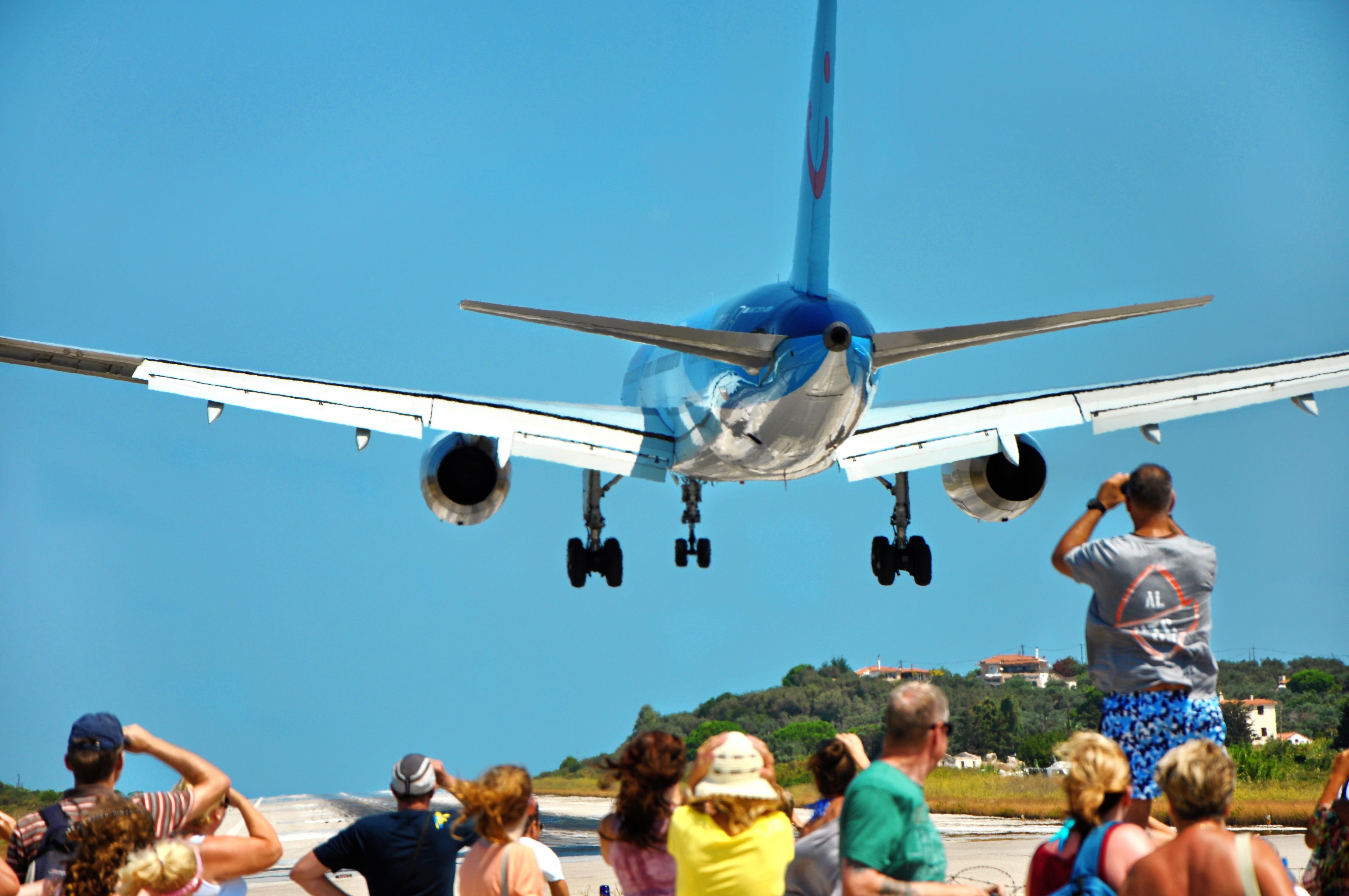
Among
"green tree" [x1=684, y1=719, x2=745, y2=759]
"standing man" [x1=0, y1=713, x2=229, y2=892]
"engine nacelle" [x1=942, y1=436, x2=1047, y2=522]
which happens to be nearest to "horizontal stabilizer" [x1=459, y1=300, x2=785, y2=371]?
"engine nacelle" [x1=942, y1=436, x2=1047, y2=522]

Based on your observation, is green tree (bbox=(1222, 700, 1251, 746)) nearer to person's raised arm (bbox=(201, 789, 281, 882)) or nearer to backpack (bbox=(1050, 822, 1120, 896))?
backpack (bbox=(1050, 822, 1120, 896))

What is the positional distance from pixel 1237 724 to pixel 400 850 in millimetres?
22968

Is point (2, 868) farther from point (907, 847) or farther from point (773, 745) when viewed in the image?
point (773, 745)

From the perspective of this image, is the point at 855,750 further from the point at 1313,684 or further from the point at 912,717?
the point at 1313,684

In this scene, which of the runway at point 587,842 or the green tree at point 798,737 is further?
the green tree at point 798,737

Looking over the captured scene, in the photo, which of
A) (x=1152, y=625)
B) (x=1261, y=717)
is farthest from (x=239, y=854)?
(x=1261, y=717)

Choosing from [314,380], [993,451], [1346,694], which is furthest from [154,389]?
[1346,694]

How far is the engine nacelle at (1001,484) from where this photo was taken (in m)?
22.8

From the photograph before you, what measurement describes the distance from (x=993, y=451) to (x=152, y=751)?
16.9 meters

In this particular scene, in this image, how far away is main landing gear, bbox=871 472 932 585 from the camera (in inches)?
977

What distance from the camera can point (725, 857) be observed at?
16.6ft

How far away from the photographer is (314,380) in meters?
19.6

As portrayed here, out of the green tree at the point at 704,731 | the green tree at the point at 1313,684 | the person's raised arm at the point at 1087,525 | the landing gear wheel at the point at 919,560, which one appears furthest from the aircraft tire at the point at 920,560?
the person's raised arm at the point at 1087,525

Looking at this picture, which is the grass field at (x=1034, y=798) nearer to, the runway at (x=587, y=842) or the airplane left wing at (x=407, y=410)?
the runway at (x=587, y=842)
